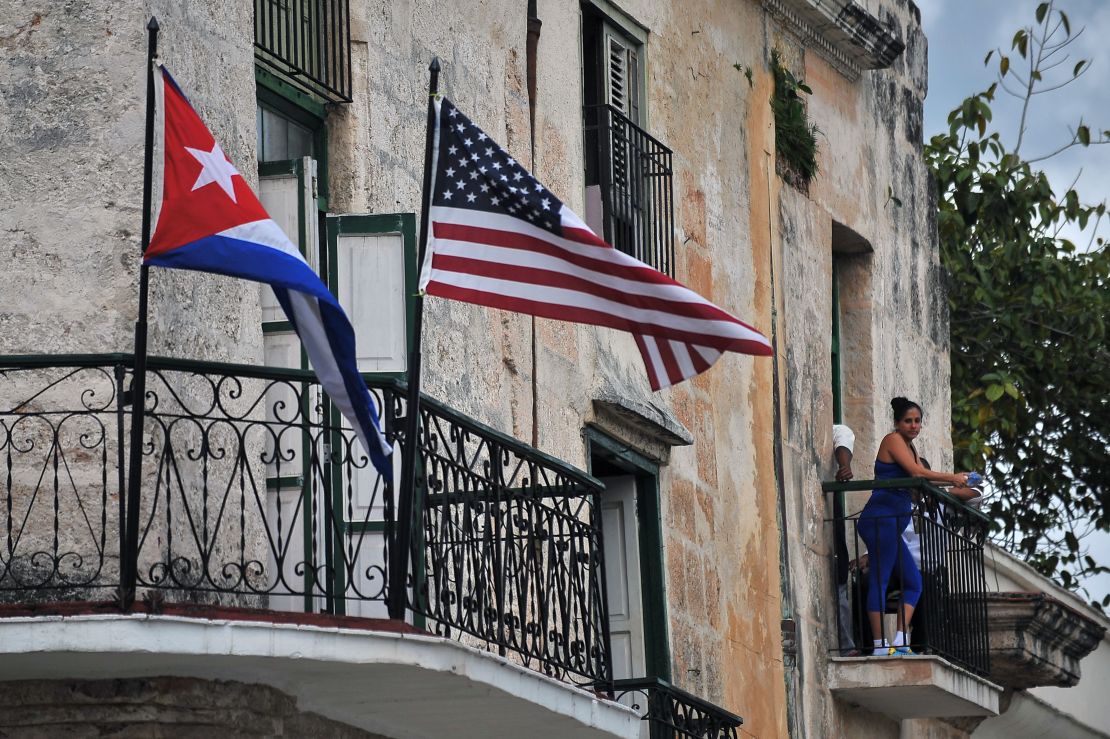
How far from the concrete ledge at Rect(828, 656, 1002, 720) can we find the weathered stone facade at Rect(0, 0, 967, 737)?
0.17m

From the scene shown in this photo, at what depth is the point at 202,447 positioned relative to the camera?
1109 centimetres

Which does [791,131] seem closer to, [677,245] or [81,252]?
[677,245]

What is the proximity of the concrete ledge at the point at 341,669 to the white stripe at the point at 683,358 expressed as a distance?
4.74ft

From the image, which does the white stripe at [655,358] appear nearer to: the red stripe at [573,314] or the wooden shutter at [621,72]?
the red stripe at [573,314]

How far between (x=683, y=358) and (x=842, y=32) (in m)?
7.27

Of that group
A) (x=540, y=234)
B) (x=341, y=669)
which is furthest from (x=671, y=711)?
(x=341, y=669)

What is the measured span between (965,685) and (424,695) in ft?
21.9

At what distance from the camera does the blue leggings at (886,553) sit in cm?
1733

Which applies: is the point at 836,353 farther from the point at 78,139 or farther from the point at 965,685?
the point at 78,139

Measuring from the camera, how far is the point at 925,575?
17.2 m

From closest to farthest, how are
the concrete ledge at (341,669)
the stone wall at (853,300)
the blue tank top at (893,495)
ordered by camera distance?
the concrete ledge at (341,669), the blue tank top at (893,495), the stone wall at (853,300)

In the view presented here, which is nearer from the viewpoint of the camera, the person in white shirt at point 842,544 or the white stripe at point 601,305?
the white stripe at point 601,305

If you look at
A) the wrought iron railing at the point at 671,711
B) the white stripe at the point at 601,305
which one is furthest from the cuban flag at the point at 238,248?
the wrought iron railing at the point at 671,711

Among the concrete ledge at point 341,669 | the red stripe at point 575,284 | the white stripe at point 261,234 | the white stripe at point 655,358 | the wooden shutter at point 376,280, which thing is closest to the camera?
the concrete ledge at point 341,669
